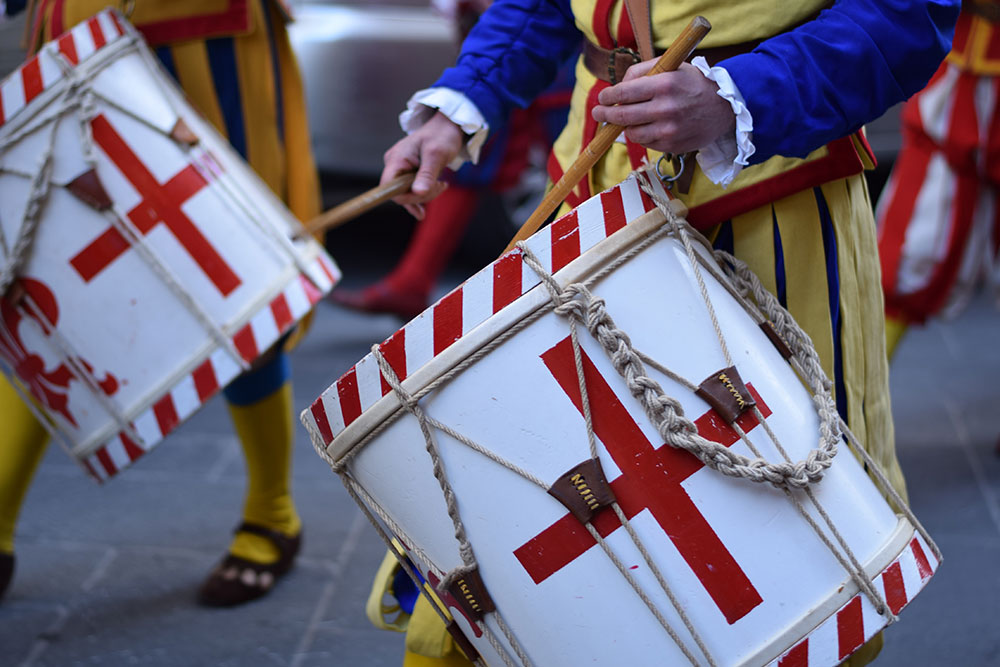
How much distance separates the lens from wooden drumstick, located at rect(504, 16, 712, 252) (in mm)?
1063

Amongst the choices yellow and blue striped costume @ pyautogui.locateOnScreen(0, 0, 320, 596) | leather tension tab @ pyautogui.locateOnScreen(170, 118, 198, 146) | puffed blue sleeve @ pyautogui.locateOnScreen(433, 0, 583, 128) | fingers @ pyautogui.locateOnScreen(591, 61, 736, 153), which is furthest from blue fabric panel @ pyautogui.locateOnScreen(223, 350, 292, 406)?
fingers @ pyautogui.locateOnScreen(591, 61, 736, 153)

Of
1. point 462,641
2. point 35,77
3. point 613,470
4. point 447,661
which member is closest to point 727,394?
point 613,470

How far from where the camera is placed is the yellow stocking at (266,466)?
6.86 ft

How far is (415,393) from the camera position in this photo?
106cm

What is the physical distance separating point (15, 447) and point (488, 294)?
134cm

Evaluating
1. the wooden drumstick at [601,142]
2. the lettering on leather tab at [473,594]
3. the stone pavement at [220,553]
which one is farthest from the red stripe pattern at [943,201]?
the lettering on leather tab at [473,594]

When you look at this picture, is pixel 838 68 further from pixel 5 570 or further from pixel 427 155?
pixel 5 570

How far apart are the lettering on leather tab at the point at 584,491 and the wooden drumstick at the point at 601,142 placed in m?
0.24

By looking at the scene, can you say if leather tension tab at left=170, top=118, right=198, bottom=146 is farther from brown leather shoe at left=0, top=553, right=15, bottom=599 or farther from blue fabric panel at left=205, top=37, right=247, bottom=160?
brown leather shoe at left=0, top=553, right=15, bottom=599

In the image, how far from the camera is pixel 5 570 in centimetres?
210

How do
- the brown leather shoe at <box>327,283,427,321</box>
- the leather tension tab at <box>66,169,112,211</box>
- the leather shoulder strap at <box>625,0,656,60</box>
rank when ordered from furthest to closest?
the brown leather shoe at <box>327,283,427,321</box>, the leather tension tab at <box>66,169,112,211</box>, the leather shoulder strap at <box>625,0,656,60</box>

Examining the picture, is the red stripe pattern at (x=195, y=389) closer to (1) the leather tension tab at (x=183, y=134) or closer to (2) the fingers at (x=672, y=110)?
(1) the leather tension tab at (x=183, y=134)

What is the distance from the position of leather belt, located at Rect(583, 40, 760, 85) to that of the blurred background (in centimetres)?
114

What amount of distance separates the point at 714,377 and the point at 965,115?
1.60 metres
